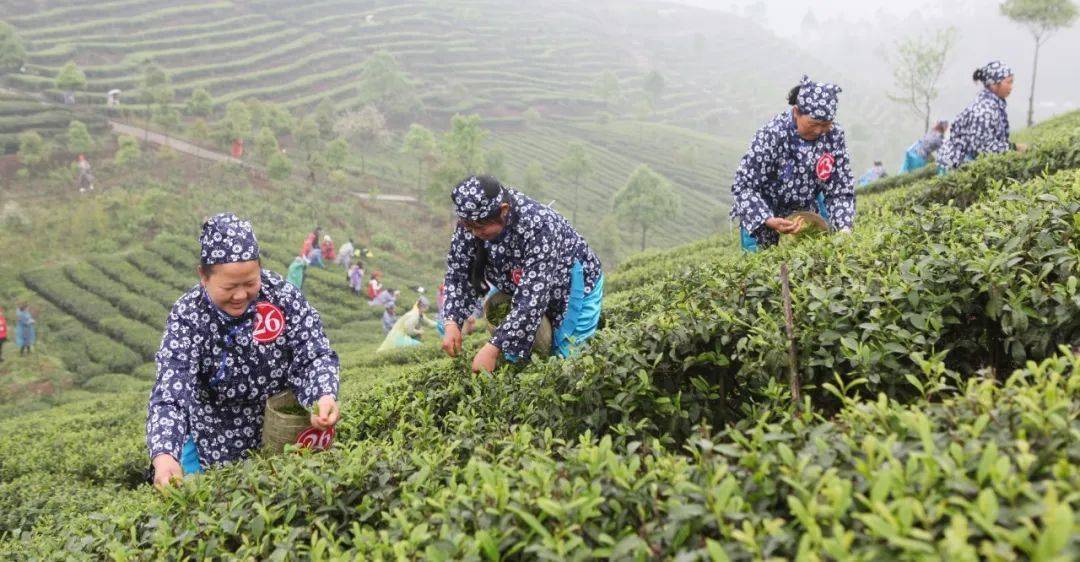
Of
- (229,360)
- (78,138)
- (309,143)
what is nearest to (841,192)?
(229,360)

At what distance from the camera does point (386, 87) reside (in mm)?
53250

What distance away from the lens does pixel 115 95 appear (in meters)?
40.2

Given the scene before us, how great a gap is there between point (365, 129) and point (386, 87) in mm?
7091

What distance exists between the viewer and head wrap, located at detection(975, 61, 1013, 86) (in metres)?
6.79

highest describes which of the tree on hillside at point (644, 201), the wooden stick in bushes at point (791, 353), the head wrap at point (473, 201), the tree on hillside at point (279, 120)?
the head wrap at point (473, 201)

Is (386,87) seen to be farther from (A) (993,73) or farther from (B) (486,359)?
(B) (486,359)

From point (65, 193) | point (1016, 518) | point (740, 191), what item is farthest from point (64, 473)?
point (65, 193)

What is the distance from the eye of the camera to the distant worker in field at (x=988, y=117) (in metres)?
6.86

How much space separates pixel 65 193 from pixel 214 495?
32848 millimetres

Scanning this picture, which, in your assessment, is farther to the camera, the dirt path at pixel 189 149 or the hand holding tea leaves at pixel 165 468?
the dirt path at pixel 189 149

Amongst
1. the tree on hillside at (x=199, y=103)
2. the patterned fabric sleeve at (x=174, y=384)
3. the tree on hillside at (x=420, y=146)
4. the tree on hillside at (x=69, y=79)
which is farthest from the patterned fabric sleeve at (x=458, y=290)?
the tree on hillside at (x=199, y=103)

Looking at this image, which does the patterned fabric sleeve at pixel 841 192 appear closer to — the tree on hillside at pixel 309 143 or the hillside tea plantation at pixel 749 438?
the hillside tea plantation at pixel 749 438

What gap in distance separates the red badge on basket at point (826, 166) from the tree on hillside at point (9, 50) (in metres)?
45.2

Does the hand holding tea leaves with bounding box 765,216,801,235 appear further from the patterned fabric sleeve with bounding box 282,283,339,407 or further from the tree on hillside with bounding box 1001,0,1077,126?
the tree on hillside with bounding box 1001,0,1077,126
